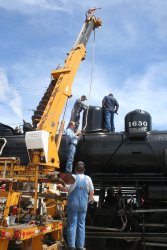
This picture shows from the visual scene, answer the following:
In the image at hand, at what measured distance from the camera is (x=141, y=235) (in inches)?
288

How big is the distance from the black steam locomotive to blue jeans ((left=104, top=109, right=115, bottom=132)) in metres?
0.28

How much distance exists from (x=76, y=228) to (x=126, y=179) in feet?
8.41

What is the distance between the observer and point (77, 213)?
582 centimetres

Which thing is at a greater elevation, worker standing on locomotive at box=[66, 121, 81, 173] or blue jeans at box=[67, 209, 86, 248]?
worker standing on locomotive at box=[66, 121, 81, 173]

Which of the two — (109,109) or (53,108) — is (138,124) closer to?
(109,109)

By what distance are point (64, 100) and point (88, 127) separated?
1.44 meters

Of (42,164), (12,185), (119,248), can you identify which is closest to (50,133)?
(42,164)

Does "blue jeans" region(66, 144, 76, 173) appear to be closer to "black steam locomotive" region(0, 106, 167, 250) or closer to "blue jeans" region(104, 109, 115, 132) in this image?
"black steam locomotive" region(0, 106, 167, 250)

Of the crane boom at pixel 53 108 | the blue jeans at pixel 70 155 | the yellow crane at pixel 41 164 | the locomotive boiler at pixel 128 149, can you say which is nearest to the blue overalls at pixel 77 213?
the yellow crane at pixel 41 164

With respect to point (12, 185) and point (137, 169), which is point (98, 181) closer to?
point (137, 169)

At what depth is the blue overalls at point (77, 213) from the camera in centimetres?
574

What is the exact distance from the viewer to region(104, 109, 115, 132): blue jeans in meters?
9.01

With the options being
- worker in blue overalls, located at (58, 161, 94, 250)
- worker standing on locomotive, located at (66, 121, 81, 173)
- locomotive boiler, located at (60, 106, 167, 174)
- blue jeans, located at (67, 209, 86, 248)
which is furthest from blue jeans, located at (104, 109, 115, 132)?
blue jeans, located at (67, 209, 86, 248)

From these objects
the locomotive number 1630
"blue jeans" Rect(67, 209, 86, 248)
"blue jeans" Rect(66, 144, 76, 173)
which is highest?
the locomotive number 1630
